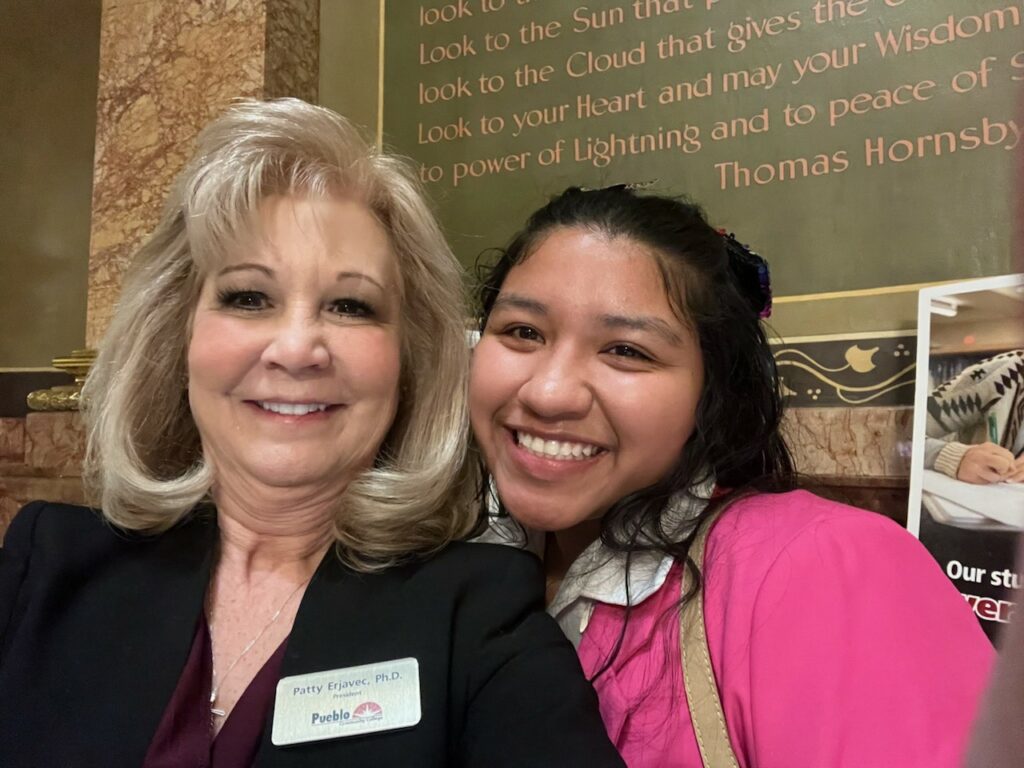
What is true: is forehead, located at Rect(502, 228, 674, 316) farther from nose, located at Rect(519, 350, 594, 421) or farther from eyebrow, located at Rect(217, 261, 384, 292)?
eyebrow, located at Rect(217, 261, 384, 292)

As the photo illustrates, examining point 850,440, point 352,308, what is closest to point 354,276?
point 352,308

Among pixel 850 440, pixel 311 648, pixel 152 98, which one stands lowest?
pixel 311 648

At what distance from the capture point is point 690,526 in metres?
1.30

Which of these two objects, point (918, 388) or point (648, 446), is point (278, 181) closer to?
point (648, 446)

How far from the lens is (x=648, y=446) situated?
1349mm

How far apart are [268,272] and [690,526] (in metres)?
0.81

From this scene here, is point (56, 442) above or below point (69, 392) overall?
below

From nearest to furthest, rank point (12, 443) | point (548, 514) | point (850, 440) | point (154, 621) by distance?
point (154, 621), point (548, 514), point (850, 440), point (12, 443)

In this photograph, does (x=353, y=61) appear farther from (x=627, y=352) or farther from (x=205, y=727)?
(x=205, y=727)

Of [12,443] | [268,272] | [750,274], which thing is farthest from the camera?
[12,443]

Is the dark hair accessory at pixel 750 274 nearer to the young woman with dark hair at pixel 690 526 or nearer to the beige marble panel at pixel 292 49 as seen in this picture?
the young woman with dark hair at pixel 690 526

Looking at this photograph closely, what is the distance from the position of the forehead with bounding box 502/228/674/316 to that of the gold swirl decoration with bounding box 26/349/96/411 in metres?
2.04

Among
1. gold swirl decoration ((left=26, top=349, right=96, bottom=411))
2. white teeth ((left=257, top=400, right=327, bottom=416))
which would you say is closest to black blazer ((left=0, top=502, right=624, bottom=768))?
white teeth ((left=257, top=400, right=327, bottom=416))

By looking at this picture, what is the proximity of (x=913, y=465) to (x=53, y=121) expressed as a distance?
4.34 metres
